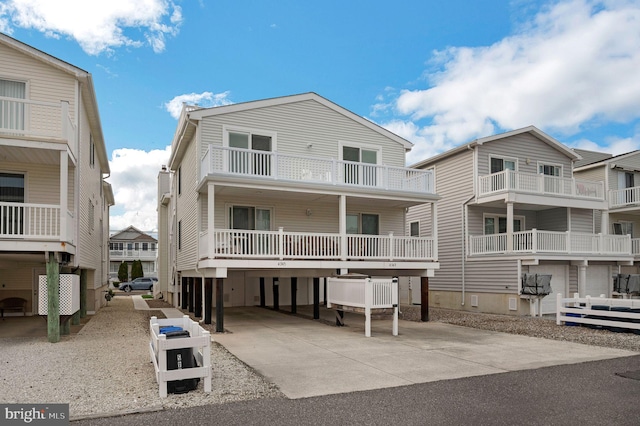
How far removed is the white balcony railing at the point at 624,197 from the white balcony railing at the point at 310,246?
538 inches

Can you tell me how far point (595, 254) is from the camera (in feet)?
66.2

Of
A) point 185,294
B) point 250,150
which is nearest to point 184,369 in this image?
point 250,150

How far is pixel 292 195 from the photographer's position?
52.8ft

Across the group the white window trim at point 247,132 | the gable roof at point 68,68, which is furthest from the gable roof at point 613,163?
the gable roof at point 68,68

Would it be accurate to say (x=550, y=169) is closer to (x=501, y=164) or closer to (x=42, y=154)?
(x=501, y=164)

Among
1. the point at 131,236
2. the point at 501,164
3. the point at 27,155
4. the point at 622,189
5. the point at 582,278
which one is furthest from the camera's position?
the point at 131,236

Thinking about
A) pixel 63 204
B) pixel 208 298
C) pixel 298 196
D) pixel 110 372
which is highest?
pixel 298 196

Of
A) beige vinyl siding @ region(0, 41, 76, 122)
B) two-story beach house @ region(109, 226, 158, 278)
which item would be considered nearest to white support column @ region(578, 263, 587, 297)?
beige vinyl siding @ region(0, 41, 76, 122)

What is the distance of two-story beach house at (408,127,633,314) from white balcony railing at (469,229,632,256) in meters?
0.04

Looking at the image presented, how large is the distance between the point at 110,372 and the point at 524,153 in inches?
794

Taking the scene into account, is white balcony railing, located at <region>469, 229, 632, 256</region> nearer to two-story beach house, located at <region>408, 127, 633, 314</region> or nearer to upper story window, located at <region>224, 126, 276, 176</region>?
two-story beach house, located at <region>408, 127, 633, 314</region>

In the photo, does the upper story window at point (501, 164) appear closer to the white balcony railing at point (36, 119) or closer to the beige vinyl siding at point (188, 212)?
the beige vinyl siding at point (188, 212)

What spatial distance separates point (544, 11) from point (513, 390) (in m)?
14.4

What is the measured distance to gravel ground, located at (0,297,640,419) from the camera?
6.19 m
